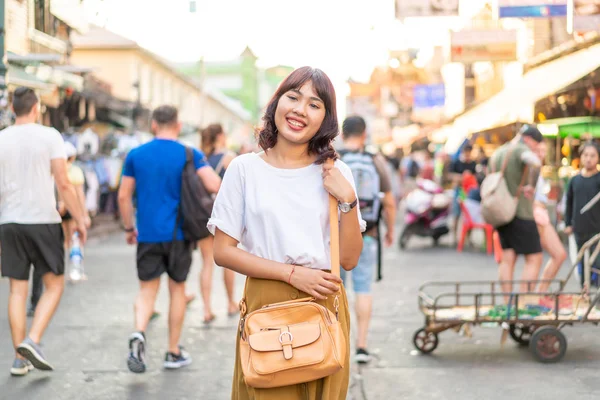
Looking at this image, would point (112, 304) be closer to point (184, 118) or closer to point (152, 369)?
point (152, 369)

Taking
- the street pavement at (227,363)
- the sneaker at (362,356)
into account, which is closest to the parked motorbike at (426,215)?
the street pavement at (227,363)

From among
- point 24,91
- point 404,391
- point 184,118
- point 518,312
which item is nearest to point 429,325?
point 518,312

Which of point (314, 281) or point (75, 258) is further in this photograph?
point (75, 258)

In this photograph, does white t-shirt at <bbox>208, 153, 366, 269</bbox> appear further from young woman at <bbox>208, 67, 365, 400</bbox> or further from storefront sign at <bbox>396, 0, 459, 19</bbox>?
storefront sign at <bbox>396, 0, 459, 19</bbox>

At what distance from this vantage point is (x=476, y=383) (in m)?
6.29

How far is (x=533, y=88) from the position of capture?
19.0 m

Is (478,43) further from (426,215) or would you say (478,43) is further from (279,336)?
(279,336)

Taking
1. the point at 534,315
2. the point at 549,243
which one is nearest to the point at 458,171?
the point at 549,243

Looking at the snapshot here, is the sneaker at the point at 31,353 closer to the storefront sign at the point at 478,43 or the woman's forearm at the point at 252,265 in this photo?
the woman's forearm at the point at 252,265

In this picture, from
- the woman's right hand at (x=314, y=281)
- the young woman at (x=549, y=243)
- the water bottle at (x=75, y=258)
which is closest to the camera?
the woman's right hand at (x=314, y=281)

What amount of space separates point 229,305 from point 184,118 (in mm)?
57923

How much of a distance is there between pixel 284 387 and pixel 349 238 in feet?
1.94

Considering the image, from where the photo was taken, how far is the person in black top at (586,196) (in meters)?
8.66

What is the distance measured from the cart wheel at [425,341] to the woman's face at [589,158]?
255cm
